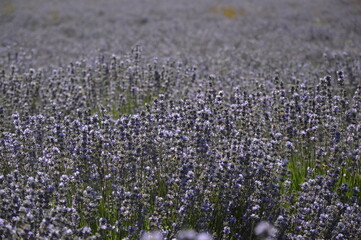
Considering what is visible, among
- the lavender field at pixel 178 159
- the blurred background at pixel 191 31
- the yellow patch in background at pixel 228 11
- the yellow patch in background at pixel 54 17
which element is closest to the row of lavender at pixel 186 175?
the lavender field at pixel 178 159

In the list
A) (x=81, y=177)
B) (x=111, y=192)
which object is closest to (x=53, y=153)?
(x=81, y=177)

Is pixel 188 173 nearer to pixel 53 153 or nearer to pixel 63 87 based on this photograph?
pixel 53 153

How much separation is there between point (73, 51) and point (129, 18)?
7.46 meters

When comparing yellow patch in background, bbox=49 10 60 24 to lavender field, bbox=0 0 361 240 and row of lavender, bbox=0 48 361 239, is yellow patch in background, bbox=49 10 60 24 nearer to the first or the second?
lavender field, bbox=0 0 361 240

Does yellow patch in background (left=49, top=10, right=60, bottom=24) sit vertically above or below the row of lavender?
above

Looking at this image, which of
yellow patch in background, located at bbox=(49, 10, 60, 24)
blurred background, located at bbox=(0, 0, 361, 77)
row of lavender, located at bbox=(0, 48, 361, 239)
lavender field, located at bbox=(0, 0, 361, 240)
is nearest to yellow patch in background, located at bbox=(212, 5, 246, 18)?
blurred background, located at bbox=(0, 0, 361, 77)

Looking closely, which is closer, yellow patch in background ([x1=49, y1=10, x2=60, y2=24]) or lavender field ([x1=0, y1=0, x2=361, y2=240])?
lavender field ([x1=0, y1=0, x2=361, y2=240])

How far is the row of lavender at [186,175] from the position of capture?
3.46 metres

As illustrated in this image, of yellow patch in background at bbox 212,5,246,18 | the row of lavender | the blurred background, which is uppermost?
yellow patch in background at bbox 212,5,246,18

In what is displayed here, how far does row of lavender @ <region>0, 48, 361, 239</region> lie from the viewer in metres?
3.46

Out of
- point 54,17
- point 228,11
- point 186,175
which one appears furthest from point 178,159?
point 228,11

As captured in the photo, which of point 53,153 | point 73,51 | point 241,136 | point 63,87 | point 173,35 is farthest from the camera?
point 173,35

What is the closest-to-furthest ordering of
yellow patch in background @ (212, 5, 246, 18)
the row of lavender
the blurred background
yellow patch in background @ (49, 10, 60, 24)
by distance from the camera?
1. the row of lavender
2. the blurred background
3. yellow patch in background @ (49, 10, 60, 24)
4. yellow patch in background @ (212, 5, 246, 18)

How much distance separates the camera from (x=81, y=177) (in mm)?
4133
